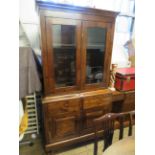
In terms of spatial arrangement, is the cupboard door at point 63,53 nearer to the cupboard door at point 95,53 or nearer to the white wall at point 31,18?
the cupboard door at point 95,53

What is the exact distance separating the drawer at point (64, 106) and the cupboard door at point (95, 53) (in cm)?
26

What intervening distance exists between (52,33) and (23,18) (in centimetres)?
71

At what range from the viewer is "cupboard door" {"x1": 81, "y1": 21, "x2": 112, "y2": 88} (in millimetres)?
1769

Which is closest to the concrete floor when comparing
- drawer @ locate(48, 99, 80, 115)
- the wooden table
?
drawer @ locate(48, 99, 80, 115)

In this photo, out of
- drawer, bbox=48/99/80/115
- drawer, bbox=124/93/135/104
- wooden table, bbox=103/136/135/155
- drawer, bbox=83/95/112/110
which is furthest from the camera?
drawer, bbox=124/93/135/104

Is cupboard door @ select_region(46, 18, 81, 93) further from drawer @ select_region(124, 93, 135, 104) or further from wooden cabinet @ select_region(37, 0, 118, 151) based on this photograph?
drawer @ select_region(124, 93, 135, 104)

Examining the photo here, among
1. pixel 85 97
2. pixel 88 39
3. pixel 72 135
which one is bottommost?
pixel 72 135

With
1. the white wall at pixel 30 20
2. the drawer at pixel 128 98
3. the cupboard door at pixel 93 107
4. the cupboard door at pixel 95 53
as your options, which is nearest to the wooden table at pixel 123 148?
the cupboard door at pixel 93 107

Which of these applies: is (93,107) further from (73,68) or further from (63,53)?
(63,53)

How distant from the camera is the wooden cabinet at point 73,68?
1.60 meters

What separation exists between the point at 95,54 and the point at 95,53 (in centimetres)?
1
